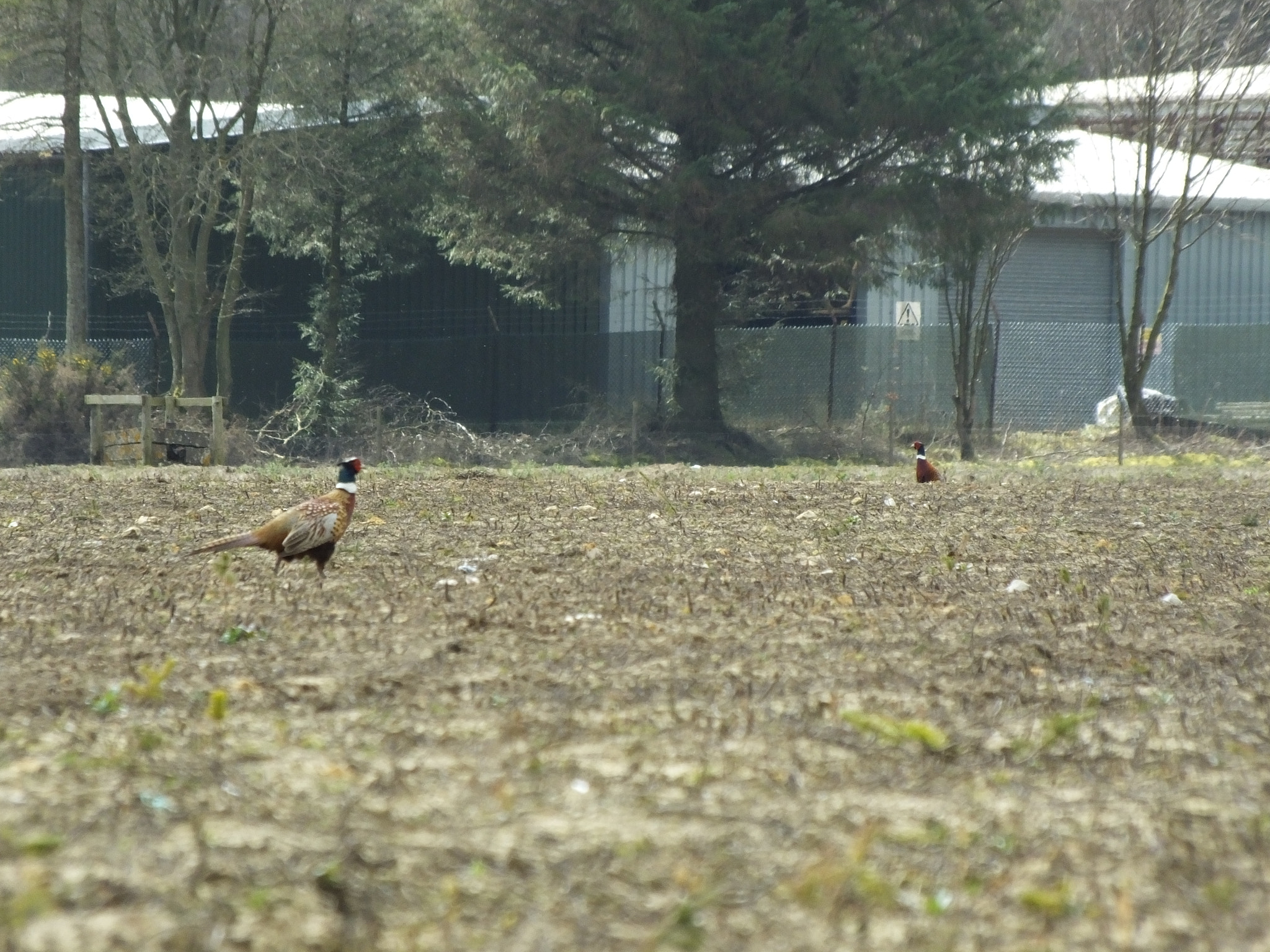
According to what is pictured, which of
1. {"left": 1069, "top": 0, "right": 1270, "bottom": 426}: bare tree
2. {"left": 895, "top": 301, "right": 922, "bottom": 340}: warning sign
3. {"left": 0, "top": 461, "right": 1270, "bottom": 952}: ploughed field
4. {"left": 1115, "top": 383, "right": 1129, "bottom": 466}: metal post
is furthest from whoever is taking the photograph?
{"left": 895, "top": 301, "right": 922, "bottom": 340}: warning sign

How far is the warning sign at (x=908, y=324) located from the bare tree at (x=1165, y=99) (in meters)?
2.89

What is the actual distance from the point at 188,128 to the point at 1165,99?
47.8ft

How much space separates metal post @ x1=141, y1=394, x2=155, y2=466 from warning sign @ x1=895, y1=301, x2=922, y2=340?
1081 cm

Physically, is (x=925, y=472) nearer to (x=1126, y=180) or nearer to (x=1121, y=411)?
(x=1121, y=411)

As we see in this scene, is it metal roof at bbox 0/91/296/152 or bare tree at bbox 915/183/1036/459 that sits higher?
metal roof at bbox 0/91/296/152

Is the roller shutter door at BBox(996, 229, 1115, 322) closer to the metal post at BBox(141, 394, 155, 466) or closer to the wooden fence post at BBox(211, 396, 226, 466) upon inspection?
the wooden fence post at BBox(211, 396, 226, 466)

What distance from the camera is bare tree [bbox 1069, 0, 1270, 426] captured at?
68.5 feet

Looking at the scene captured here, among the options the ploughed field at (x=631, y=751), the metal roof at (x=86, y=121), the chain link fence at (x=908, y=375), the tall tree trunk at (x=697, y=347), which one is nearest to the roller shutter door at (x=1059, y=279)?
the chain link fence at (x=908, y=375)

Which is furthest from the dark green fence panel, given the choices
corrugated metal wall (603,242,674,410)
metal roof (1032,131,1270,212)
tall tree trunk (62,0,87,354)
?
metal roof (1032,131,1270,212)

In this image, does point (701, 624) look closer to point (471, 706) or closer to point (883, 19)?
point (471, 706)

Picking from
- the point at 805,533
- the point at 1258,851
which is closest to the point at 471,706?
the point at 1258,851

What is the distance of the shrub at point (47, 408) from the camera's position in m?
18.9

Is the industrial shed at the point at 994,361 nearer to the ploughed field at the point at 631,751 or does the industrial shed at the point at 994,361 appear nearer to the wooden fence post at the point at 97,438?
the wooden fence post at the point at 97,438

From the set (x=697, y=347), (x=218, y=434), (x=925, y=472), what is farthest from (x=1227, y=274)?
(x=218, y=434)
